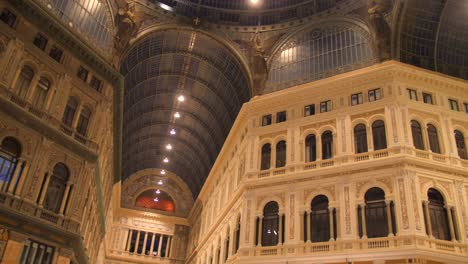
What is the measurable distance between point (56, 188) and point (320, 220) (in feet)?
54.8

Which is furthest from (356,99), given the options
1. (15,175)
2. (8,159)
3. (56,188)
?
(8,159)

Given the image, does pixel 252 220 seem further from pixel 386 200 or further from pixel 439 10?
pixel 439 10

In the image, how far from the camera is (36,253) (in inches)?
949

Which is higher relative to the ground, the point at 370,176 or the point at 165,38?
the point at 165,38

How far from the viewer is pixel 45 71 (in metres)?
26.9

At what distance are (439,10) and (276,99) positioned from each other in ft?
46.6

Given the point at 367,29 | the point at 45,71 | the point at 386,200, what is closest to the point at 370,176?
the point at 386,200

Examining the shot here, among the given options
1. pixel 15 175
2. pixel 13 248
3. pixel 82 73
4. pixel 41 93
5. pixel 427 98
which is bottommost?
pixel 13 248

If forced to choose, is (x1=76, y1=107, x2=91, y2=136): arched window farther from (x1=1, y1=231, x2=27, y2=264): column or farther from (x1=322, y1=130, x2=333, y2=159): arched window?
(x1=322, y1=130, x2=333, y2=159): arched window

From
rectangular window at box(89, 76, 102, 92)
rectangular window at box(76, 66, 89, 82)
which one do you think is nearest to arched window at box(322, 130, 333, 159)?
rectangular window at box(89, 76, 102, 92)

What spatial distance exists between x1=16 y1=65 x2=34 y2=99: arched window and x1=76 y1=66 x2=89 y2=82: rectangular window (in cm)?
363

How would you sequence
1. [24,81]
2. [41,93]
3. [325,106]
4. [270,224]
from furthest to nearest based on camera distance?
[325,106] < [270,224] < [41,93] < [24,81]

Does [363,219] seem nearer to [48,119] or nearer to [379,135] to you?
[379,135]

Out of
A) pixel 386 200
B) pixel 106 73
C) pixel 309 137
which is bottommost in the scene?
pixel 386 200
